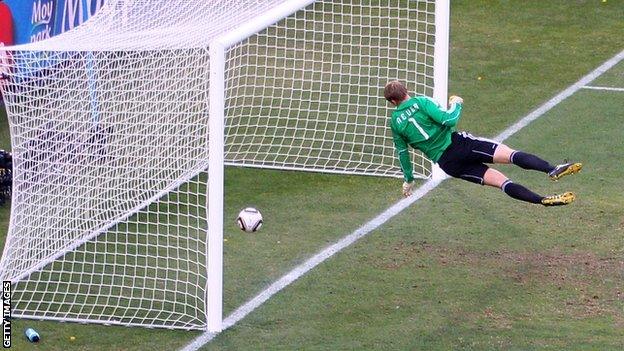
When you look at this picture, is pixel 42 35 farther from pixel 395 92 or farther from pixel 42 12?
pixel 395 92

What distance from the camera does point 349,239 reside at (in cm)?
1232

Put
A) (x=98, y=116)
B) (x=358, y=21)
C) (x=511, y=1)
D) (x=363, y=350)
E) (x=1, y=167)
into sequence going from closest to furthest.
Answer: (x=363, y=350) < (x=98, y=116) < (x=1, y=167) < (x=358, y=21) < (x=511, y=1)

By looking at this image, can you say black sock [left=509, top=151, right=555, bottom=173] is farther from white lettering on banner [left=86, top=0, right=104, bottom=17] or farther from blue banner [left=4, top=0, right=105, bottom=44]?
white lettering on banner [left=86, top=0, right=104, bottom=17]

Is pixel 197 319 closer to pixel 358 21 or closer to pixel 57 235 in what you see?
pixel 57 235

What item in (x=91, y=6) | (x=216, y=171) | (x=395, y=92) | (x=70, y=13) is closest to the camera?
(x=216, y=171)

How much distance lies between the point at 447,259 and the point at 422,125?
1183 mm

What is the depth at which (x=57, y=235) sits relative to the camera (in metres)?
11.3

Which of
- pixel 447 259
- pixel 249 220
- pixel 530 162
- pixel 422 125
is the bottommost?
pixel 447 259

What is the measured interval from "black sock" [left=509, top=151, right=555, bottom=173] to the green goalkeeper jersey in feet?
1.98

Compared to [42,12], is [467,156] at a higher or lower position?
lower

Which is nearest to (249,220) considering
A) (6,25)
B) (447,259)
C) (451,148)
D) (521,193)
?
(447,259)

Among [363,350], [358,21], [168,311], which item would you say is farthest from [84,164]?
[358,21]

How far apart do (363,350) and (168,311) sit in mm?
1725

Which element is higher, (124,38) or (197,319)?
(124,38)
